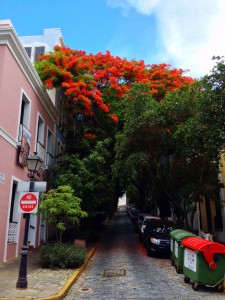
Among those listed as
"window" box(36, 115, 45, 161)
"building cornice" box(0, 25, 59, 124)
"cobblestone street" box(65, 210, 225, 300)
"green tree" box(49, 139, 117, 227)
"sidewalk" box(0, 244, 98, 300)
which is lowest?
"cobblestone street" box(65, 210, 225, 300)

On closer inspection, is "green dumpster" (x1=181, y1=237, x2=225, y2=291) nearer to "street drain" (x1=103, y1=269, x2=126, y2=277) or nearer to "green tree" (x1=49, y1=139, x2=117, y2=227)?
"street drain" (x1=103, y1=269, x2=126, y2=277)

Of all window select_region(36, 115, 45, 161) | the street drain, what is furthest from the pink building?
the street drain

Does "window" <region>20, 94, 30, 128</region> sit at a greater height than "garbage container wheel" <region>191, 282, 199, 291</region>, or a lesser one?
greater

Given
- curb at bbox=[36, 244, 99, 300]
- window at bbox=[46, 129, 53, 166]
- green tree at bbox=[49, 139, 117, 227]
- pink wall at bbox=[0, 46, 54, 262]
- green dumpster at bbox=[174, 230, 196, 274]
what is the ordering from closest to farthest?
curb at bbox=[36, 244, 99, 300] < green dumpster at bbox=[174, 230, 196, 274] < pink wall at bbox=[0, 46, 54, 262] < green tree at bbox=[49, 139, 117, 227] < window at bbox=[46, 129, 53, 166]

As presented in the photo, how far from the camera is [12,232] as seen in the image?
12.3 m

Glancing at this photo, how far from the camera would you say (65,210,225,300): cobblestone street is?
7520mm

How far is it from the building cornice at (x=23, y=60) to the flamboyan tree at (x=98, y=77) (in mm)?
789

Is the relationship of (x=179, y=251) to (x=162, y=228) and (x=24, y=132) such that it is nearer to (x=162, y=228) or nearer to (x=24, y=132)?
(x=162, y=228)

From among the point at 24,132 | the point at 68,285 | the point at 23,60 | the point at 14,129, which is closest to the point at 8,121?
the point at 14,129

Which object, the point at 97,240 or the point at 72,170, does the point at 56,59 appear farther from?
the point at 97,240

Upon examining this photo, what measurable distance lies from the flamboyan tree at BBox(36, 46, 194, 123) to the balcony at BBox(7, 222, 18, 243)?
298 inches

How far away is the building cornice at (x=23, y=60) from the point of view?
11.7 m

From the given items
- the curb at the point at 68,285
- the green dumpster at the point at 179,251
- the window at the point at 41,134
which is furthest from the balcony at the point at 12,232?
the green dumpster at the point at 179,251

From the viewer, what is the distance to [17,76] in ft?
42.3
